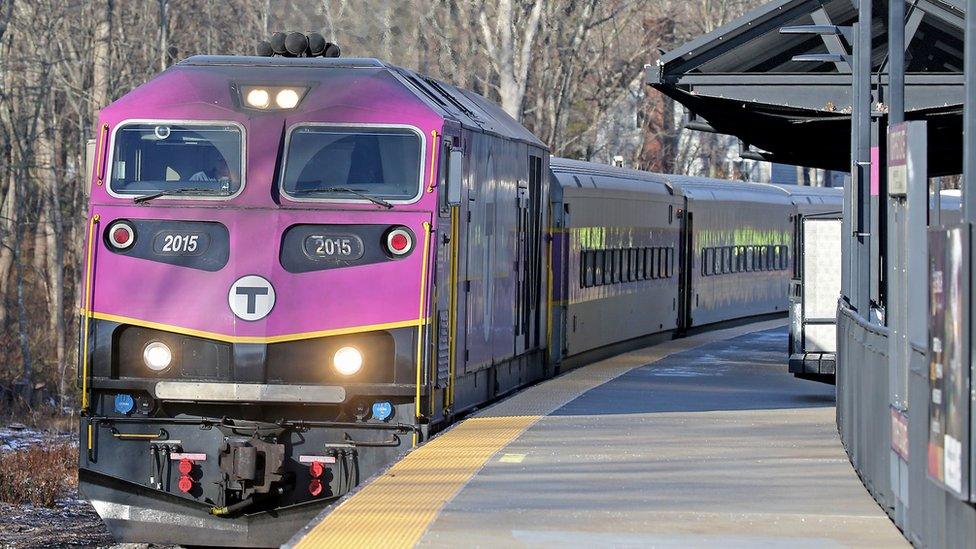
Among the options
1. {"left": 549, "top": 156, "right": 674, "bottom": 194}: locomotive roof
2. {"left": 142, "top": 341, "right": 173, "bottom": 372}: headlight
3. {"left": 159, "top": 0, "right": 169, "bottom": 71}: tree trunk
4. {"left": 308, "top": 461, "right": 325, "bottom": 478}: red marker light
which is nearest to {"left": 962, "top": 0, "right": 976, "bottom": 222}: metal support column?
{"left": 308, "top": 461, "right": 325, "bottom": 478}: red marker light

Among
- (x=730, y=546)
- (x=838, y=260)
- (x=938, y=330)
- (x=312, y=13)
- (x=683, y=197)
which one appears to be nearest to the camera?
(x=938, y=330)

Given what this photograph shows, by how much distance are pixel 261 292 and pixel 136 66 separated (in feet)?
111

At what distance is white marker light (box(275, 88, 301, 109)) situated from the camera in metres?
12.4

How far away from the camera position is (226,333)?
11.8 metres

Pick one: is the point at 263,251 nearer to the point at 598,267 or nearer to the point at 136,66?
the point at 598,267

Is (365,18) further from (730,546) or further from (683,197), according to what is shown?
(730,546)

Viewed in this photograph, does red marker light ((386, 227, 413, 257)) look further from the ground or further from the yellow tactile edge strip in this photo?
the ground

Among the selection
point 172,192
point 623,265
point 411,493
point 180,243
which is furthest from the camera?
point 623,265

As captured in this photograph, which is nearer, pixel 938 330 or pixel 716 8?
pixel 938 330

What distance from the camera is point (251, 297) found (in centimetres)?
1186

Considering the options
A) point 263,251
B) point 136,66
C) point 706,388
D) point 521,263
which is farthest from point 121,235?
point 136,66

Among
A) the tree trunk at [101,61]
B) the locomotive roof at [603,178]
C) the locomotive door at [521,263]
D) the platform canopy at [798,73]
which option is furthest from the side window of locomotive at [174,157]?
the tree trunk at [101,61]

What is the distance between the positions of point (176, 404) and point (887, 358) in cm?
501

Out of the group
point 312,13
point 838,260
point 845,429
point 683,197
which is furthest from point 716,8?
point 845,429
